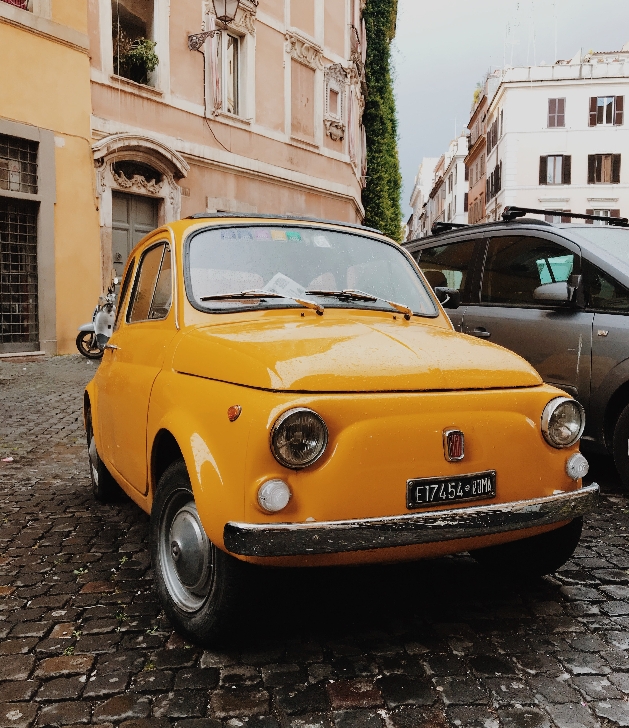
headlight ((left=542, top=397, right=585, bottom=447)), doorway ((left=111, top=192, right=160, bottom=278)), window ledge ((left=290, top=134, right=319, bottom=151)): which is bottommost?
headlight ((left=542, top=397, right=585, bottom=447))

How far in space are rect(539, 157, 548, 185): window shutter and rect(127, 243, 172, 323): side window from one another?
46.4 metres

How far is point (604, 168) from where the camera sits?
45156mm

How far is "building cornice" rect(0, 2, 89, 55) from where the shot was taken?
13383 millimetres

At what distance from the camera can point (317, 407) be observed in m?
2.49

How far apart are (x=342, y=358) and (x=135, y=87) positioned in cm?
1482

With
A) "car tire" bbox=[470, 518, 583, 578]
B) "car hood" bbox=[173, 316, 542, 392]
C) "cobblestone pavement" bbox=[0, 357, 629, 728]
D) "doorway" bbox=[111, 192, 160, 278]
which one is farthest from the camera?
"doorway" bbox=[111, 192, 160, 278]

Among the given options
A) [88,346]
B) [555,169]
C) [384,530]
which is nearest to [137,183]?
[88,346]

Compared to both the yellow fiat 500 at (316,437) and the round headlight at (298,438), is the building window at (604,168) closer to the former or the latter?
the yellow fiat 500 at (316,437)

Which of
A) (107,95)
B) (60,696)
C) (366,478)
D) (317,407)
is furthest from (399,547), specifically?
(107,95)

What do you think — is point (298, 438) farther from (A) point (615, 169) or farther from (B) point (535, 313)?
(A) point (615, 169)

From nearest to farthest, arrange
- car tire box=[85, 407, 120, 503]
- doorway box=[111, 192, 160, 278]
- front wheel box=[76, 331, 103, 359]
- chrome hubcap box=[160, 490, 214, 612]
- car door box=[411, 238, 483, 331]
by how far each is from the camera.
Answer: chrome hubcap box=[160, 490, 214, 612] < car tire box=[85, 407, 120, 503] < car door box=[411, 238, 483, 331] < front wheel box=[76, 331, 103, 359] < doorway box=[111, 192, 160, 278]

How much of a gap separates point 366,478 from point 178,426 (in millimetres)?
811

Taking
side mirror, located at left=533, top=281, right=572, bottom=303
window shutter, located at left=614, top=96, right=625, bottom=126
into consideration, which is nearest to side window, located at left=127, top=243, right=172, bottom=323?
side mirror, located at left=533, top=281, right=572, bottom=303

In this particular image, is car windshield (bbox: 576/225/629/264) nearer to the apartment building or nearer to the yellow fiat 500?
the yellow fiat 500
